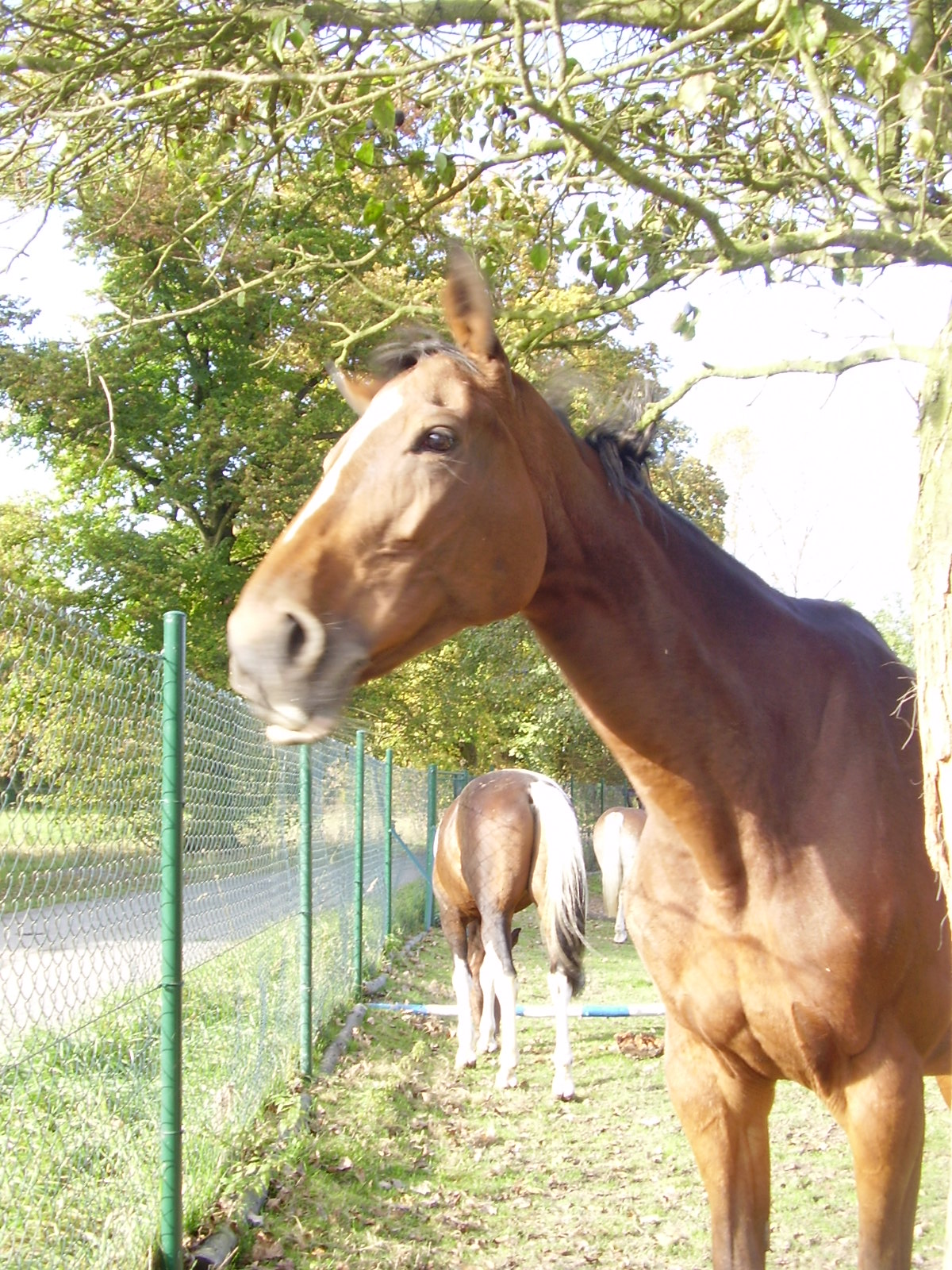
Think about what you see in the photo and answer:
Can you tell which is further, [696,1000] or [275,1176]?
[275,1176]

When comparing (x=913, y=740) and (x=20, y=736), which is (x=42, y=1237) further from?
(x=913, y=740)

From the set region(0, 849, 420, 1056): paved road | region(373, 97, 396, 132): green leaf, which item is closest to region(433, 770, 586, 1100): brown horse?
region(0, 849, 420, 1056): paved road

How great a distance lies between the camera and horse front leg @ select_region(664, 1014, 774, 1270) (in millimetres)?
2729

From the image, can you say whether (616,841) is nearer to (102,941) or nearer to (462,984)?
(462,984)

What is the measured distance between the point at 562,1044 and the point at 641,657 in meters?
4.93

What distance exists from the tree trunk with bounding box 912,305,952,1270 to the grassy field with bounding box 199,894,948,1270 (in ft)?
9.80

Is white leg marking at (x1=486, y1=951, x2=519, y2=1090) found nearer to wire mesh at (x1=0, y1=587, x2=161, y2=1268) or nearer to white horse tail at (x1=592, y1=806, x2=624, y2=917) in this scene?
wire mesh at (x1=0, y1=587, x2=161, y2=1268)

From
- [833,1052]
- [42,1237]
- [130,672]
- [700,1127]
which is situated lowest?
[42,1237]

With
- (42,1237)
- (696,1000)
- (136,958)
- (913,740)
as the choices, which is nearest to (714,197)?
(913,740)

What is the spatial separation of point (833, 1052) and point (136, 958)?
2164 millimetres

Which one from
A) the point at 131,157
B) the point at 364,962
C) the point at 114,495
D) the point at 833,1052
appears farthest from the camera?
the point at 114,495

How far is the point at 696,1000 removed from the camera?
2584 mm

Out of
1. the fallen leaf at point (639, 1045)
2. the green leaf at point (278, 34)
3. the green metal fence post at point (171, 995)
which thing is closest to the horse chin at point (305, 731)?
the green metal fence post at point (171, 995)

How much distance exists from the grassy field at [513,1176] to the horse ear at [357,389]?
3.00 m
